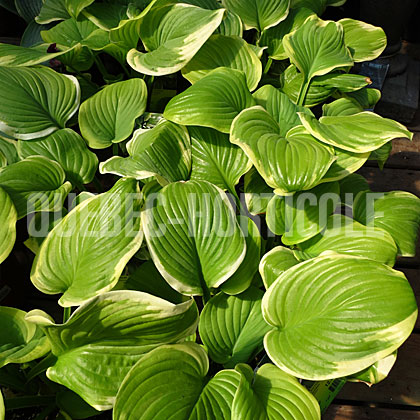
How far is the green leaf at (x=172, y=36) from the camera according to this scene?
2.98ft

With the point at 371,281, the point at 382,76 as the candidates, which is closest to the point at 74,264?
the point at 371,281

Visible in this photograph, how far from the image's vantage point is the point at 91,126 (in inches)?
37.6

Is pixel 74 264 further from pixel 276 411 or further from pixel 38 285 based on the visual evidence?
pixel 276 411

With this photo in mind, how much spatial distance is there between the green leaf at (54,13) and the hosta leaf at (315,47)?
557 mm

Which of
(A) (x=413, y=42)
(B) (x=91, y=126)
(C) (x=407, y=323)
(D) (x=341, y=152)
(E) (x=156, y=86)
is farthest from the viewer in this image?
(A) (x=413, y=42)

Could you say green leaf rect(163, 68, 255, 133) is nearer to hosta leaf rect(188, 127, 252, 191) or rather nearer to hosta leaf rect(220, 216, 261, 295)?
hosta leaf rect(188, 127, 252, 191)

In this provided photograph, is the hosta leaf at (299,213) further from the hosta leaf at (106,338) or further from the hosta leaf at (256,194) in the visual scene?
the hosta leaf at (106,338)

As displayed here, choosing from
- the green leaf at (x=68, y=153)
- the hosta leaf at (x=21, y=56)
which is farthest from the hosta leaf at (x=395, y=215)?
the hosta leaf at (x=21, y=56)

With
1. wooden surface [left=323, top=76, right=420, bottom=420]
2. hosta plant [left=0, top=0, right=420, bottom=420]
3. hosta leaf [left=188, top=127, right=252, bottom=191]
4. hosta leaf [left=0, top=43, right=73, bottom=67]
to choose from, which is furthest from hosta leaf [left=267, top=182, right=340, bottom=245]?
hosta leaf [left=0, top=43, right=73, bottom=67]

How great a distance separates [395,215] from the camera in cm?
89

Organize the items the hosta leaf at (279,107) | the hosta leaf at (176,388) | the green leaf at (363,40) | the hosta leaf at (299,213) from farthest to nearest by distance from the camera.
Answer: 1. the green leaf at (363,40)
2. the hosta leaf at (279,107)
3. the hosta leaf at (299,213)
4. the hosta leaf at (176,388)

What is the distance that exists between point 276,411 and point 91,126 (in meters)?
0.63

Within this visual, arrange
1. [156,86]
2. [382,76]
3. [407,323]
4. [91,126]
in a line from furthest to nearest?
[382,76], [156,86], [91,126], [407,323]

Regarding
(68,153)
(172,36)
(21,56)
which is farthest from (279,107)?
(21,56)
